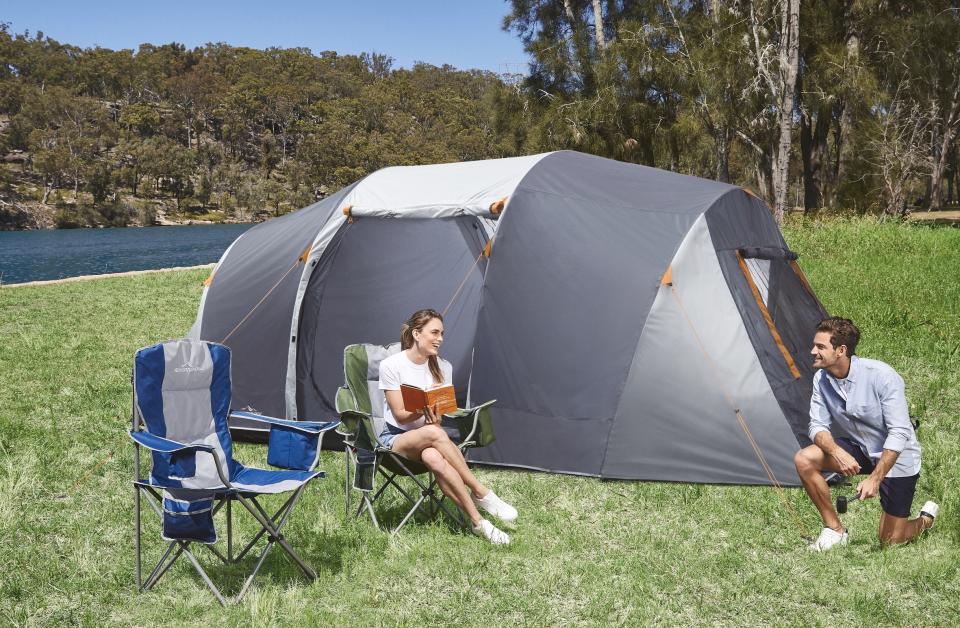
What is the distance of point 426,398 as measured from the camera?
384 centimetres

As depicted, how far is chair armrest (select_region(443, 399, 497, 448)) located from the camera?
4121mm

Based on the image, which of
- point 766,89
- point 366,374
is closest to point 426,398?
point 366,374

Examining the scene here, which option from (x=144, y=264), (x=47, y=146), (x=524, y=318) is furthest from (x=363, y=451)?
(x=47, y=146)

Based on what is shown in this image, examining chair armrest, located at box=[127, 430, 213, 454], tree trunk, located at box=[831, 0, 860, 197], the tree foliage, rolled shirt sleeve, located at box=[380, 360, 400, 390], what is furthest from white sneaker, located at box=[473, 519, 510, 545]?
tree trunk, located at box=[831, 0, 860, 197]

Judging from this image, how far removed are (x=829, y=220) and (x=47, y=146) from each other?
226 ft

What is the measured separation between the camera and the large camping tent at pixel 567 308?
4.63 metres

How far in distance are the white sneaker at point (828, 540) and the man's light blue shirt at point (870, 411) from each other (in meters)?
0.36

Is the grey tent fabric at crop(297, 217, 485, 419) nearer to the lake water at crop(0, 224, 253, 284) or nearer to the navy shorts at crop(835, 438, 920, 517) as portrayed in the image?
the navy shorts at crop(835, 438, 920, 517)

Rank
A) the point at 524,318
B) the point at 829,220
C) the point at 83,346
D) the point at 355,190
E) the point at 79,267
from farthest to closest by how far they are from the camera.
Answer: the point at 79,267, the point at 829,220, the point at 83,346, the point at 355,190, the point at 524,318

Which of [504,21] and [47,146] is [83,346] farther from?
[47,146]

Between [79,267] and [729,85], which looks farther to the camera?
[79,267]

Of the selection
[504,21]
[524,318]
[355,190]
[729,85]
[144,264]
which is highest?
[504,21]

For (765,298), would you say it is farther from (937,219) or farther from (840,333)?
(937,219)

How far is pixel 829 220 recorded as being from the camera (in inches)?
619
